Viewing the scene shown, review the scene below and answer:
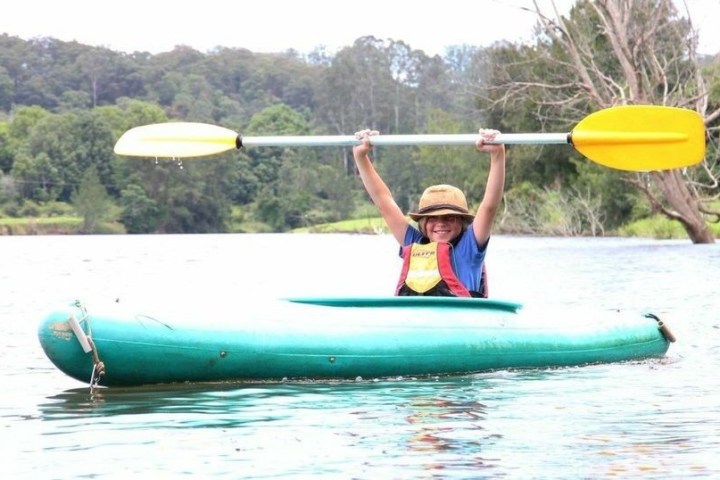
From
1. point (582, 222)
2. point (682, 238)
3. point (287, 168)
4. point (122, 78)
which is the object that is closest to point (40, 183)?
point (287, 168)

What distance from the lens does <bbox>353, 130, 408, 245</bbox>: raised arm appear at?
7.47 metres

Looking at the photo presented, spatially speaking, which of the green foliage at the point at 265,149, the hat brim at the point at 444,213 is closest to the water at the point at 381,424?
the hat brim at the point at 444,213

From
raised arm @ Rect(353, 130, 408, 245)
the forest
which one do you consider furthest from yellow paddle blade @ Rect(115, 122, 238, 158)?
the forest

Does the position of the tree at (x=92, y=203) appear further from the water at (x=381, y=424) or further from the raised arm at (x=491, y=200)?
the raised arm at (x=491, y=200)

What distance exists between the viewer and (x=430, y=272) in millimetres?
7262

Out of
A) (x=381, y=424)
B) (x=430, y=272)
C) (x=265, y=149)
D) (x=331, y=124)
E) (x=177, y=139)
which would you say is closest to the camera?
(x=381, y=424)

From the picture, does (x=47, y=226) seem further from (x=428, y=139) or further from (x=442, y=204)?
(x=442, y=204)

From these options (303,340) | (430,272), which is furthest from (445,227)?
(303,340)

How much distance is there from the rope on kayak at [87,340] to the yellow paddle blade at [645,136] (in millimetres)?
3430

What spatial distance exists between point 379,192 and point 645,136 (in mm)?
1843

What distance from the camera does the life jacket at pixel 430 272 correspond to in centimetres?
721

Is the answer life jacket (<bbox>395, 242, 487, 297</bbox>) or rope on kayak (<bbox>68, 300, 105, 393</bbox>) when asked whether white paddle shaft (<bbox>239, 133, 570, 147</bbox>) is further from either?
rope on kayak (<bbox>68, 300, 105, 393</bbox>)

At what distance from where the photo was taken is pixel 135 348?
256 inches

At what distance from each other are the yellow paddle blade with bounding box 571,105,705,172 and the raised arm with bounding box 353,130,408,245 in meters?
1.44
